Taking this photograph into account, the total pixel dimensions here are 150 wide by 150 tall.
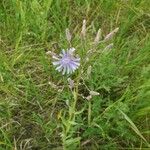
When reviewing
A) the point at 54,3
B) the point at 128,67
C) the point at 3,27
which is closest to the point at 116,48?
the point at 128,67

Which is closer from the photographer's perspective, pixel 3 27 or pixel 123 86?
pixel 123 86

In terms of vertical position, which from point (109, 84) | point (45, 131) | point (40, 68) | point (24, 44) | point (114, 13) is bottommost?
point (45, 131)

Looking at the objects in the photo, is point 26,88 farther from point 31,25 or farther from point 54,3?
point 54,3

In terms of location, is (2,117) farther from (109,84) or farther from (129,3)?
(129,3)

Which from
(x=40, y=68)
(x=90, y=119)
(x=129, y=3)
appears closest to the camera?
(x=90, y=119)

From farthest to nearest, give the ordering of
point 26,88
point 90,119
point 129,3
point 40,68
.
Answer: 1. point 129,3
2. point 40,68
3. point 26,88
4. point 90,119

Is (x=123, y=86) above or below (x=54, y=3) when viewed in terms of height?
below
